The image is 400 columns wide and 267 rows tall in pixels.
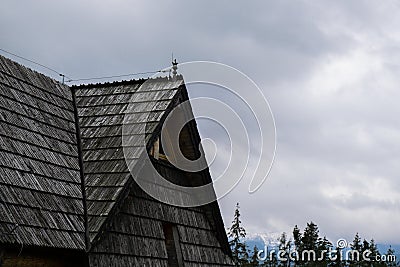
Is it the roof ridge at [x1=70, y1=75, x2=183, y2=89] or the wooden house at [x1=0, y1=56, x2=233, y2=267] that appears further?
the roof ridge at [x1=70, y1=75, x2=183, y2=89]

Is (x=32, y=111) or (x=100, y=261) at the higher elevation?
(x=32, y=111)

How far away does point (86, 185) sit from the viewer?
11.8 m

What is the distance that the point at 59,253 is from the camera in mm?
10594

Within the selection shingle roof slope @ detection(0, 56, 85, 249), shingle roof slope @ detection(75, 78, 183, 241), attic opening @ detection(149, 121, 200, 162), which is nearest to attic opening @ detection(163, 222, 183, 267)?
attic opening @ detection(149, 121, 200, 162)

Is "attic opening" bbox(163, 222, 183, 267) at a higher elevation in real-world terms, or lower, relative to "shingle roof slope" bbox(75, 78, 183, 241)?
lower

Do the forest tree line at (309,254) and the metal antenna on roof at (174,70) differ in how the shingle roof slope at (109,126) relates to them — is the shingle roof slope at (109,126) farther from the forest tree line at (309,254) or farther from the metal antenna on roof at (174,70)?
the forest tree line at (309,254)

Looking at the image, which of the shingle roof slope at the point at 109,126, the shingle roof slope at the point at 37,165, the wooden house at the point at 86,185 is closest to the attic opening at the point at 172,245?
the wooden house at the point at 86,185

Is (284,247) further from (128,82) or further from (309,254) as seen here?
(128,82)

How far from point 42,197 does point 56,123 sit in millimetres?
2850

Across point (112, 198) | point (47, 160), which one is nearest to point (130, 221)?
point (112, 198)

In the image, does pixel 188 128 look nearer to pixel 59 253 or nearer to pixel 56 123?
pixel 56 123

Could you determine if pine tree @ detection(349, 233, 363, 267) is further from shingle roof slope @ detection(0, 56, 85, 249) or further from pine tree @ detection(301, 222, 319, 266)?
shingle roof slope @ detection(0, 56, 85, 249)

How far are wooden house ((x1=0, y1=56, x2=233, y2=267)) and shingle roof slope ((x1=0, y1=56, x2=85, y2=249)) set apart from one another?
0.02 meters

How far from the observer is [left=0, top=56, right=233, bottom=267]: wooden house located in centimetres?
1018
